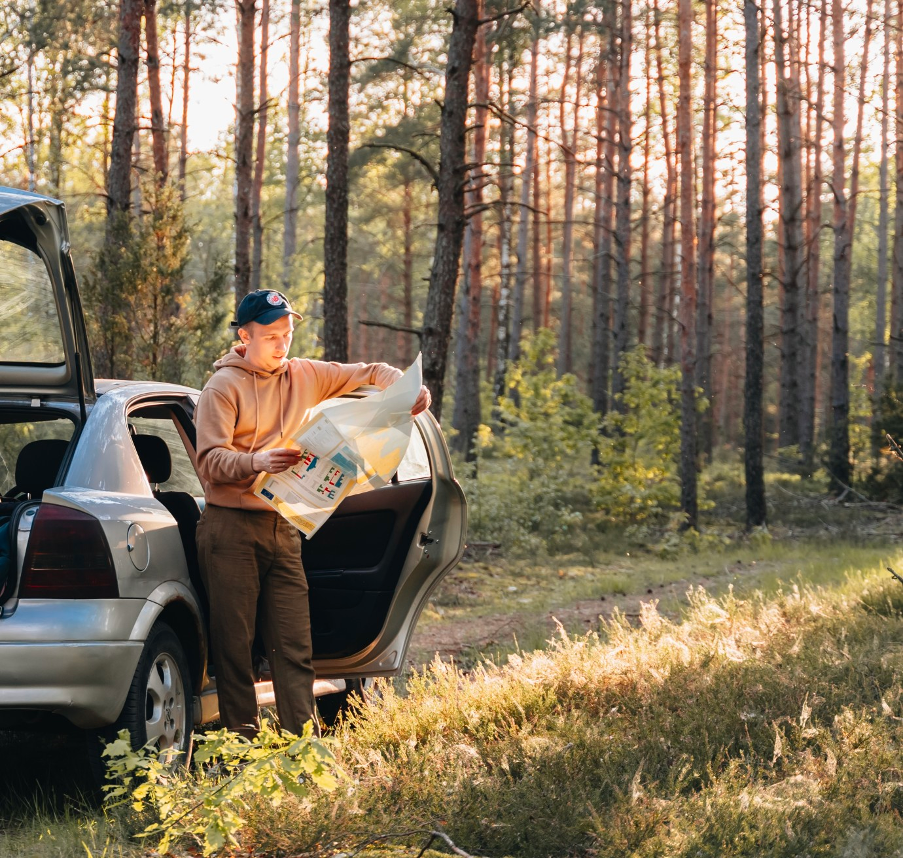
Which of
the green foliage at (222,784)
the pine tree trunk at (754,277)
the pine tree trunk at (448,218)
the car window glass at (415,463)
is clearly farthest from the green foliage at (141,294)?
the green foliage at (222,784)

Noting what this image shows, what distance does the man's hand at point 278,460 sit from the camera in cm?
417

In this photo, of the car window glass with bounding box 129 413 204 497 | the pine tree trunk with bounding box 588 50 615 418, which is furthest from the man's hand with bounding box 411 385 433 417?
the pine tree trunk with bounding box 588 50 615 418

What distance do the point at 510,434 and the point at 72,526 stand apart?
47.6 ft

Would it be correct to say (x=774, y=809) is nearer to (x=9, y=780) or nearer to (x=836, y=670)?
(x=836, y=670)

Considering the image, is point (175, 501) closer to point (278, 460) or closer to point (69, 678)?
point (278, 460)

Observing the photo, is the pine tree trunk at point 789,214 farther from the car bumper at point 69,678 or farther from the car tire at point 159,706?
the car bumper at point 69,678

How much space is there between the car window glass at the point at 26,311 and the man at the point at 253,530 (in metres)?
0.81

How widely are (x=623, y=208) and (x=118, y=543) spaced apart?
19.8 m

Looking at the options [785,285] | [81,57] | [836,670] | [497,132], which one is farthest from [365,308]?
[836,670]

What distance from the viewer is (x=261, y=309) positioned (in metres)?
4.51

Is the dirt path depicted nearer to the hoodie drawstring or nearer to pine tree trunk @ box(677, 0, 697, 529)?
the hoodie drawstring

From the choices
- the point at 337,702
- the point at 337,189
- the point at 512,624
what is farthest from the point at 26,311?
the point at 337,189

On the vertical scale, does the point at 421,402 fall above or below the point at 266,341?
below

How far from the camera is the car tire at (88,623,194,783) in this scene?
4180 mm
